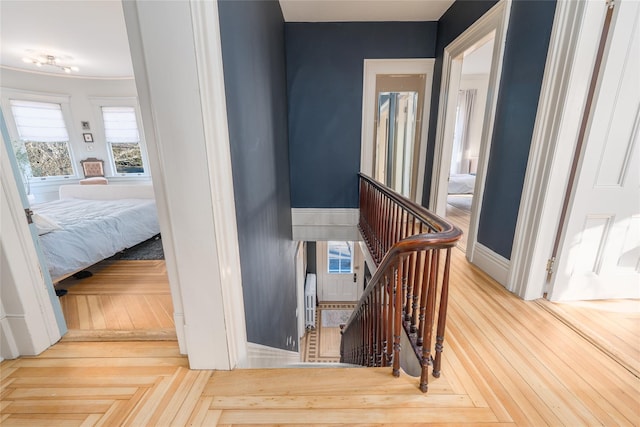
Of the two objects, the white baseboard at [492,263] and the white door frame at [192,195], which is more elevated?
the white door frame at [192,195]

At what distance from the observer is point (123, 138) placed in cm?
580

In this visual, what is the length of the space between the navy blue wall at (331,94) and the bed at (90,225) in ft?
6.75

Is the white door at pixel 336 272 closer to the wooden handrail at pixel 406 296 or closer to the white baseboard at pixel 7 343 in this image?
the wooden handrail at pixel 406 296

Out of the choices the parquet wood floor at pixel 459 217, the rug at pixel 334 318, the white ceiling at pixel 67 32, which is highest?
the white ceiling at pixel 67 32

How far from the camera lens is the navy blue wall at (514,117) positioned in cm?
172

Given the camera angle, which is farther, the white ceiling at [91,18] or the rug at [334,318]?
the rug at [334,318]

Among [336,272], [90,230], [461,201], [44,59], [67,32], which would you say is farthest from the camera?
[336,272]

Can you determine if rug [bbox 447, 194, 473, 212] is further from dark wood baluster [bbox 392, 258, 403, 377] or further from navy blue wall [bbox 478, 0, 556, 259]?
dark wood baluster [bbox 392, 258, 403, 377]

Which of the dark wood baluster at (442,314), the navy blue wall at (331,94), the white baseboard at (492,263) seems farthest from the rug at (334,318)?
the dark wood baluster at (442,314)

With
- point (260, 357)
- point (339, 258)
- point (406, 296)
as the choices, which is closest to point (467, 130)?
point (339, 258)

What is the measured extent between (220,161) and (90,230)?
237 cm

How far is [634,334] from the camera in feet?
5.02

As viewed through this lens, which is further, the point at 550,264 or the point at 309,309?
the point at 309,309

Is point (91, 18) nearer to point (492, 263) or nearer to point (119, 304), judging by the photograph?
point (119, 304)
